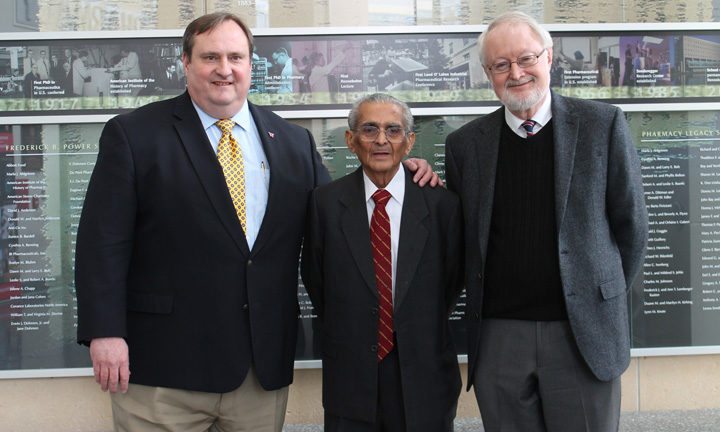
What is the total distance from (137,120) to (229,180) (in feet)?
1.46

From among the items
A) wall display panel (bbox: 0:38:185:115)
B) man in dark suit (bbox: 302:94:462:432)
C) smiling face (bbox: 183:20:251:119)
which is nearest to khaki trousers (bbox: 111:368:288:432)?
man in dark suit (bbox: 302:94:462:432)

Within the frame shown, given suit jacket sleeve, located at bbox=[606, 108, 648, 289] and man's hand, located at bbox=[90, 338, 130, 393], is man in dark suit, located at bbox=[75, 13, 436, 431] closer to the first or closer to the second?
man's hand, located at bbox=[90, 338, 130, 393]

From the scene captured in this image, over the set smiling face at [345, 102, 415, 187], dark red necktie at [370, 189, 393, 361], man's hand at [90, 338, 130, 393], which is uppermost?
smiling face at [345, 102, 415, 187]

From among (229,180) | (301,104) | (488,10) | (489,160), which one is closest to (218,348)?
(229,180)

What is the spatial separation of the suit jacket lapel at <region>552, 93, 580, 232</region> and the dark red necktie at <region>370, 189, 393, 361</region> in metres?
0.67

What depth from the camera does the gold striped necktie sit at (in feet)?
7.57

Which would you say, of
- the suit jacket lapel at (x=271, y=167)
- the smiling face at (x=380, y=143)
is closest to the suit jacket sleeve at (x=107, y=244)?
the suit jacket lapel at (x=271, y=167)

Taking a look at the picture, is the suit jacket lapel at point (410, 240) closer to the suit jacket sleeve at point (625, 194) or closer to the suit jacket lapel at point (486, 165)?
the suit jacket lapel at point (486, 165)

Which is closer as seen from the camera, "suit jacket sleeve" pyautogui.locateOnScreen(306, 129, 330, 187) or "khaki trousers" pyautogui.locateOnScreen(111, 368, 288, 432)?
"khaki trousers" pyautogui.locateOnScreen(111, 368, 288, 432)

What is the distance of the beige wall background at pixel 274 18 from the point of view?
3486 mm

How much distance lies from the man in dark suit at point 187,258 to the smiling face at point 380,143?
424mm

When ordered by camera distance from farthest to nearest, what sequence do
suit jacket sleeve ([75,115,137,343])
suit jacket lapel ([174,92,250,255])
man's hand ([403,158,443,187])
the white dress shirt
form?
man's hand ([403,158,443,187]), the white dress shirt, suit jacket lapel ([174,92,250,255]), suit jacket sleeve ([75,115,137,343])

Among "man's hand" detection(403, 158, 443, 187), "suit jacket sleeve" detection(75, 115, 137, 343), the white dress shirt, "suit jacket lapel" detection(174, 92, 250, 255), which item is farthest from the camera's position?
"man's hand" detection(403, 158, 443, 187)

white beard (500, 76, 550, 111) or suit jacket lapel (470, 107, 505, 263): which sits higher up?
white beard (500, 76, 550, 111)
